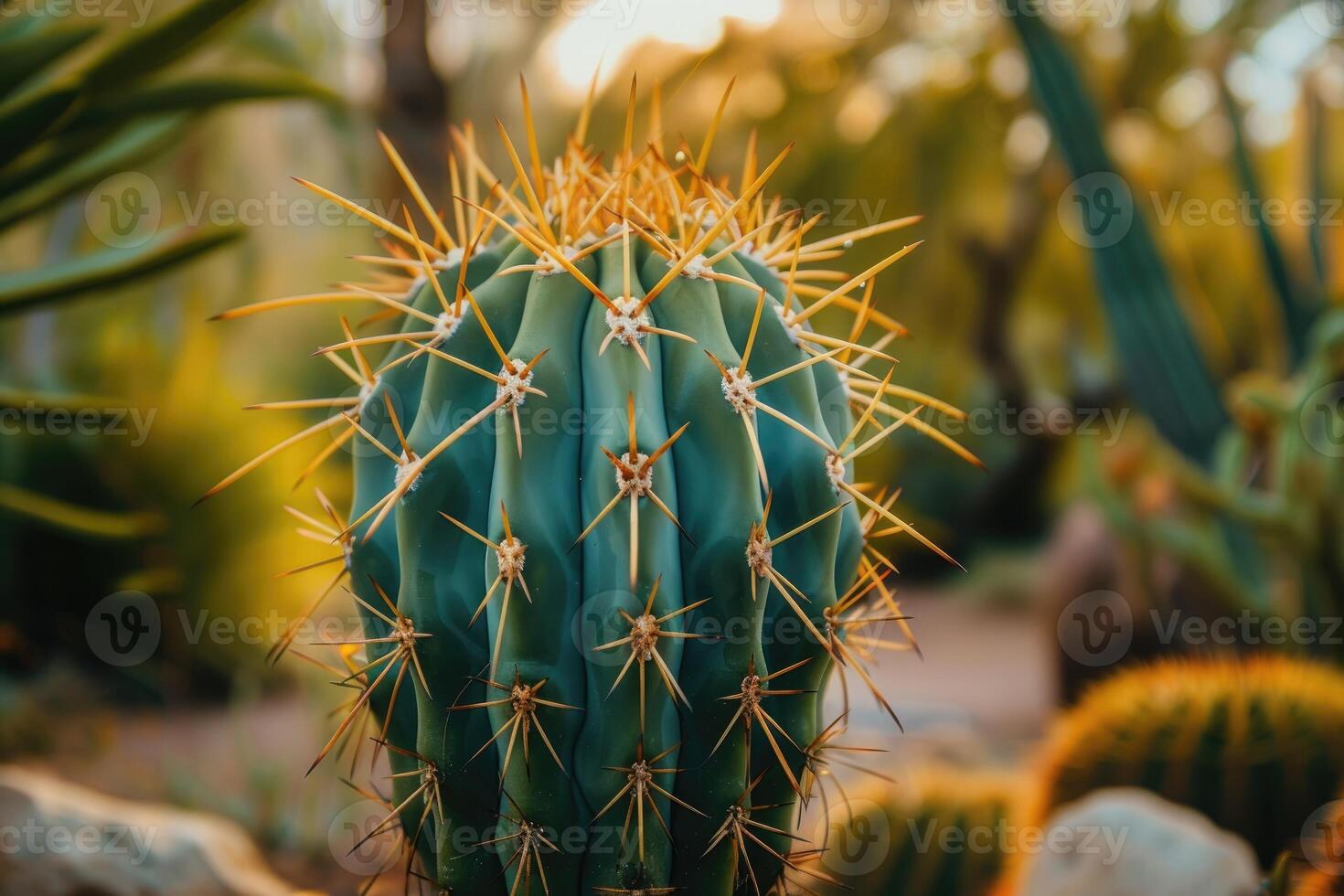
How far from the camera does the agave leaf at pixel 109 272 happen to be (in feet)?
7.41

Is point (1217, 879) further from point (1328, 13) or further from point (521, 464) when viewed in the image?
point (1328, 13)

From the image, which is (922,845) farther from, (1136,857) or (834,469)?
(834,469)

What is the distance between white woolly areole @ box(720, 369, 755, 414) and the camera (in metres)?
1.33

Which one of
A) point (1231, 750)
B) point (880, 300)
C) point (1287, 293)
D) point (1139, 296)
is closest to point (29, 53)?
point (1231, 750)

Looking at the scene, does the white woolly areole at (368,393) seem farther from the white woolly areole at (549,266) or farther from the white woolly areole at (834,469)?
the white woolly areole at (834,469)

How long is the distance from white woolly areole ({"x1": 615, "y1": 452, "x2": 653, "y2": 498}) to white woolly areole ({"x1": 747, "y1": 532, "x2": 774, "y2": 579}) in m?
0.15

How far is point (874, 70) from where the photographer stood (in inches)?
447

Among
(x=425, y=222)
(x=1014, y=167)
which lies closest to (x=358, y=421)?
(x=425, y=222)

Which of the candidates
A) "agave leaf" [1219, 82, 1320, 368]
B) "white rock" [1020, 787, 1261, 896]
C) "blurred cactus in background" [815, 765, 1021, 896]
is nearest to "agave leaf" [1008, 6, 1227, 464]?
"agave leaf" [1219, 82, 1320, 368]

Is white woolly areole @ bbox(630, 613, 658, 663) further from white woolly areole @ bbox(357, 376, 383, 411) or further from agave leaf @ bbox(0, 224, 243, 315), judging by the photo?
agave leaf @ bbox(0, 224, 243, 315)

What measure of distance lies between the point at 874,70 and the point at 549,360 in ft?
36.3

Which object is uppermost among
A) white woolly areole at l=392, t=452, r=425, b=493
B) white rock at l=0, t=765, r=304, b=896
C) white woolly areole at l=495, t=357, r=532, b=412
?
white woolly areole at l=495, t=357, r=532, b=412

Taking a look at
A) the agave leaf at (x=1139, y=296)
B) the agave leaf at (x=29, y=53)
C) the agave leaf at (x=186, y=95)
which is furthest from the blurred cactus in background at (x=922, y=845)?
the agave leaf at (x=1139, y=296)

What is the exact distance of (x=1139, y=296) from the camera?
5672mm
